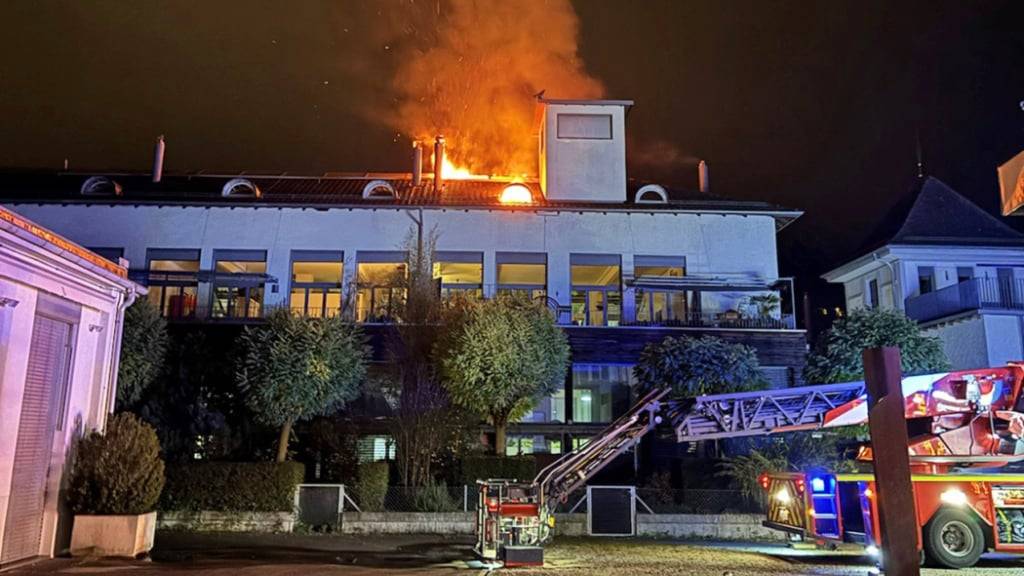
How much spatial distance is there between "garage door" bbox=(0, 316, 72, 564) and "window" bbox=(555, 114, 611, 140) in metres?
21.3

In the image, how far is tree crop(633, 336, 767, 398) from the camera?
20828mm

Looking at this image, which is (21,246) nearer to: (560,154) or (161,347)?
(161,347)

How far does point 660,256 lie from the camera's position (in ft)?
95.0

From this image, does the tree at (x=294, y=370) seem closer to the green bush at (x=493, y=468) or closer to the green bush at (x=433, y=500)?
the green bush at (x=433, y=500)

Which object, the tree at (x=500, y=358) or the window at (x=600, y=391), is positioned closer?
the tree at (x=500, y=358)

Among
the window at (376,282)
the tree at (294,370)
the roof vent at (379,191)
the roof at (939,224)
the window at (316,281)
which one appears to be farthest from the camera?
the roof at (939,224)

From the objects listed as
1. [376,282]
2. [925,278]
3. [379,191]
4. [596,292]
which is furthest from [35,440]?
[925,278]

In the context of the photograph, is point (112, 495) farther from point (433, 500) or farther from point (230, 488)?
point (433, 500)

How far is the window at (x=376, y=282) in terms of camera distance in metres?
26.1

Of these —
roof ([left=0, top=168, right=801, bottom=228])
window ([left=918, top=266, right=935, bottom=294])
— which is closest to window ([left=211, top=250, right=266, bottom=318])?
roof ([left=0, top=168, right=801, bottom=228])

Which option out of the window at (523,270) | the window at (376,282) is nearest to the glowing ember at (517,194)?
the window at (523,270)

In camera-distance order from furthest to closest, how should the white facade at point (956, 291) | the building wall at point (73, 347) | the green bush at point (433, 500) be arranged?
the white facade at point (956, 291), the green bush at point (433, 500), the building wall at point (73, 347)

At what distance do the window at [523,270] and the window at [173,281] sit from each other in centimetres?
1107

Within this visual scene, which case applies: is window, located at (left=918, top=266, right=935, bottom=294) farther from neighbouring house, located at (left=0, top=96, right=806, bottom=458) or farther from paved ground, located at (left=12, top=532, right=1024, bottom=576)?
paved ground, located at (left=12, top=532, right=1024, bottom=576)
